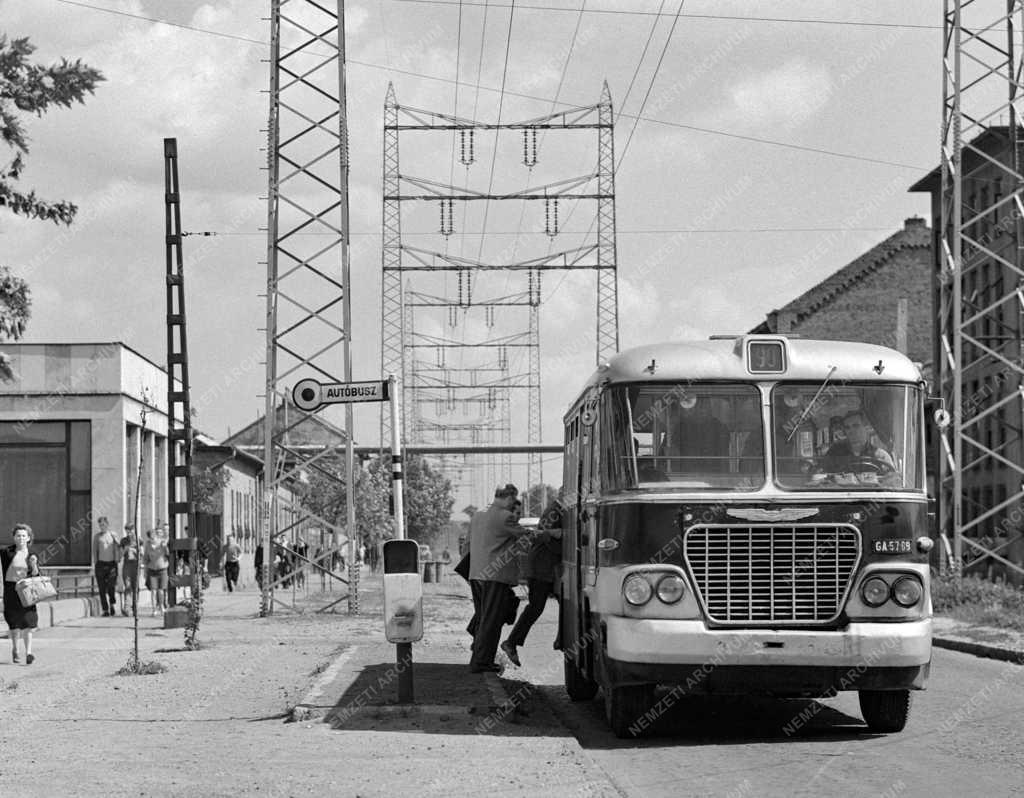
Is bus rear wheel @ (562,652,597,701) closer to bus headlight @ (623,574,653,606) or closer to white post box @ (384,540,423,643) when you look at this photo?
white post box @ (384,540,423,643)

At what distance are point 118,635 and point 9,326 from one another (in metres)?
16.1

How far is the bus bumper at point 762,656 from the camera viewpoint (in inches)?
456

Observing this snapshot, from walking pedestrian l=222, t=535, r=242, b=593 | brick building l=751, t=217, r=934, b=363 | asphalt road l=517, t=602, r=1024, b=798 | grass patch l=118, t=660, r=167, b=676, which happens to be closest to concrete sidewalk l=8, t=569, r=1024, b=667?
grass patch l=118, t=660, r=167, b=676

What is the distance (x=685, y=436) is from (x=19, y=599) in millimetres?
9904

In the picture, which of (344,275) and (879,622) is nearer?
(879,622)

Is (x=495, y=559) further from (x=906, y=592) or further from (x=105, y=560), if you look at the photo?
(x=105, y=560)

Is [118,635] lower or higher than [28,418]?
lower

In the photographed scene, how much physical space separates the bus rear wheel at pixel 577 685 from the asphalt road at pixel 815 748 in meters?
0.10

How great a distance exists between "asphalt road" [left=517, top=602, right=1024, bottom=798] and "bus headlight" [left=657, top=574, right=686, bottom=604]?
102cm

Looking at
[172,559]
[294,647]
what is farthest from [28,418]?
[294,647]

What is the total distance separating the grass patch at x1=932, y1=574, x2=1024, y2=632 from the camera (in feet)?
82.8

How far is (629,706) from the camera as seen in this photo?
12.0m

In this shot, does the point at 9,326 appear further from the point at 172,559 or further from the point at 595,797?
the point at 172,559

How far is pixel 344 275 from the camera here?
26.4 m
